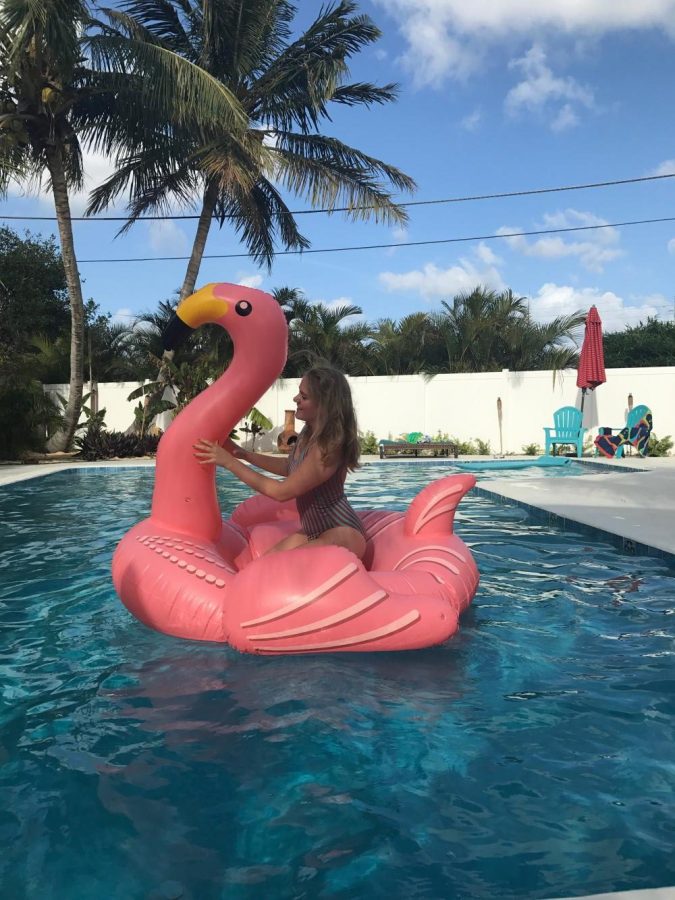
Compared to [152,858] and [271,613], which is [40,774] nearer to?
[152,858]

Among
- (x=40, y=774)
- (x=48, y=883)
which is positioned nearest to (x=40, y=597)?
(x=40, y=774)

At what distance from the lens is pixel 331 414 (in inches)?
129

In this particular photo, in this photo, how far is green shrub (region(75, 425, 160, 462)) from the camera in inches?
637

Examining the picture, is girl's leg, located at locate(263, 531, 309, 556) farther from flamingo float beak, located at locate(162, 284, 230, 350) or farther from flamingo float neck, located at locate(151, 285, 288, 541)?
flamingo float beak, located at locate(162, 284, 230, 350)

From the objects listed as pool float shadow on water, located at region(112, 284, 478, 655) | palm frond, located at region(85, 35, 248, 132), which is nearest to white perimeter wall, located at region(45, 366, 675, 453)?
palm frond, located at region(85, 35, 248, 132)

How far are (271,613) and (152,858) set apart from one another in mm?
1288

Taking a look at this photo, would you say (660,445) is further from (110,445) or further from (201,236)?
(110,445)

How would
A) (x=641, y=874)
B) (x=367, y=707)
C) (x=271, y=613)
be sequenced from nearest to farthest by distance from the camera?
(x=641, y=874), (x=367, y=707), (x=271, y=613)

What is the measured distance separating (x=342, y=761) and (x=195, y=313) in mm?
2271

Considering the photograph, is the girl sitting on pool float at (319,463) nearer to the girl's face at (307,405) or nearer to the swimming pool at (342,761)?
the girl's face at (307,405)

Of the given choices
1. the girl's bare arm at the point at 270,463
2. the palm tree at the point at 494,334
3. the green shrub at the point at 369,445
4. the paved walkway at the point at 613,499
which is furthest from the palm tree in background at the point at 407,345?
the girl's bare arm at the point at 270,463

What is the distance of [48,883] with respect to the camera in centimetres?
173

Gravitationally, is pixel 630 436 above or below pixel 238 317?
below

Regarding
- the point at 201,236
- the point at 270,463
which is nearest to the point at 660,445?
the point at 201,236
